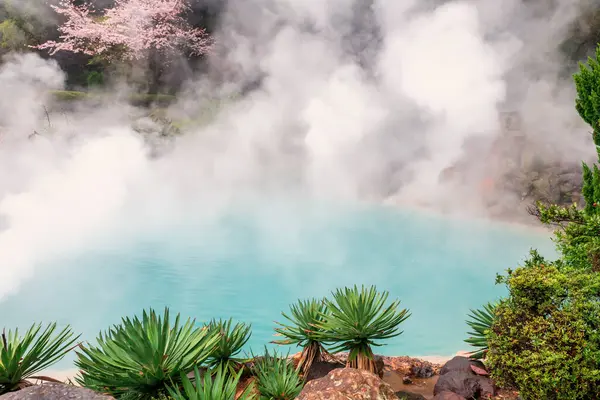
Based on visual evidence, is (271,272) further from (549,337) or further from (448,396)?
(549,337)

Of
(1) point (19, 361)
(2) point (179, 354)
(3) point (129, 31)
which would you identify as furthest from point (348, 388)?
(3) point (129, 31)

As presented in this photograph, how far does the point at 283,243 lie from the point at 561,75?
12.7 m

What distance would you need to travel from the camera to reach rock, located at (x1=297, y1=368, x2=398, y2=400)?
2.65 meters

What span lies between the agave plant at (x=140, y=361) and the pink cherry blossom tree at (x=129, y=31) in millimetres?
19078

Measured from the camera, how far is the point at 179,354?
287 centimetres

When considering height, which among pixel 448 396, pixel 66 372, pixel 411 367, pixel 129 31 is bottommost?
pixel 448 396

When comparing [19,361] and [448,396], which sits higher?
[19,361]

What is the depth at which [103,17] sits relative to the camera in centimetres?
2016

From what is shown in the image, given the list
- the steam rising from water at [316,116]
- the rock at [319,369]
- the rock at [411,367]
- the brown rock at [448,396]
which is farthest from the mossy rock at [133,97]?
the brown rock at [448,396]

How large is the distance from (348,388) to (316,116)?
17.3 meters

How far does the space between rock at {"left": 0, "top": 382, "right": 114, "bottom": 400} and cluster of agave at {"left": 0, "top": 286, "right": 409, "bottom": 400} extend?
427 mm

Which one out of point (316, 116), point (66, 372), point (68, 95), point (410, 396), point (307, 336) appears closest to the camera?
point (410, 396)

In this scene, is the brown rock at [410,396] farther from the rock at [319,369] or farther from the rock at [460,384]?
the rock at [319,369]

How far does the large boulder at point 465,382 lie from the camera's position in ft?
11.2
